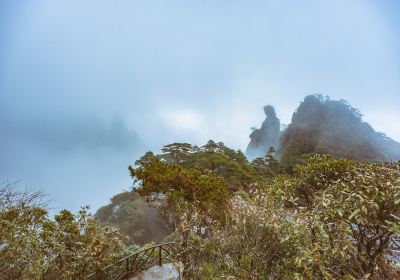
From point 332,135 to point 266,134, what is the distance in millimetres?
18244

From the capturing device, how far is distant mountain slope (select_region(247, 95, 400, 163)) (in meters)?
39.0

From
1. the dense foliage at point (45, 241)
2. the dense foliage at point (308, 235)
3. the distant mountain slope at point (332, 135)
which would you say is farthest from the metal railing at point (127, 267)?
the distant mountain slope at point (332, 135)

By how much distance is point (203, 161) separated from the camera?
1036 inches

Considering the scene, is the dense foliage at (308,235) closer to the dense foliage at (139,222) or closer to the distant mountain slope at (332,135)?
the dense foliage at (139,222)

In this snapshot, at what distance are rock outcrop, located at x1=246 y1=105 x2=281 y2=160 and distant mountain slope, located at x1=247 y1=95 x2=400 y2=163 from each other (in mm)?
9401

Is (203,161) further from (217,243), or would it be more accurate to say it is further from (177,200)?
(217,243)

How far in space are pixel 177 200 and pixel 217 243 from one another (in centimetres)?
620

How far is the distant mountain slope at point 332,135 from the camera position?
3897cm

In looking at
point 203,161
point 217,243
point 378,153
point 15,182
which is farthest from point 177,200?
point 378,153

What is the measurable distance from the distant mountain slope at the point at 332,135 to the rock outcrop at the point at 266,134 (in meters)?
9.40

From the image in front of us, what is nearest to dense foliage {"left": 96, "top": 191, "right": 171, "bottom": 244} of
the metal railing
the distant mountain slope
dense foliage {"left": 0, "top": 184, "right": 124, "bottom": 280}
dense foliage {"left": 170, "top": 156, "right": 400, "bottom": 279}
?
the metal railing

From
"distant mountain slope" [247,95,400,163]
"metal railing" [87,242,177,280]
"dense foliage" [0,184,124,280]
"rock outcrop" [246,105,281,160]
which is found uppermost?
"rock outcrop" [246,105,281,160]

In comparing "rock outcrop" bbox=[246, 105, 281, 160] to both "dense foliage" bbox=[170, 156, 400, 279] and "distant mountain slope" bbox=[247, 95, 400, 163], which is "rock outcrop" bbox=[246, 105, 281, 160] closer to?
"distant mountain slope" bbox=[247, 95, 400, 163]

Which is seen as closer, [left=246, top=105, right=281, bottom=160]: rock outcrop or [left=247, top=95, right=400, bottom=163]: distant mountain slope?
[left=247, top=95, right=400, bottom=163]: distant mountain slope
